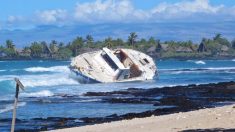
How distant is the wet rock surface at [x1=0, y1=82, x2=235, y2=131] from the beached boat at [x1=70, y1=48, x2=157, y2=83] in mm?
10520

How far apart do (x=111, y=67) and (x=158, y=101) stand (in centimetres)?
2066

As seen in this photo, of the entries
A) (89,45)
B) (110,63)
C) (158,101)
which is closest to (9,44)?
(89,45)

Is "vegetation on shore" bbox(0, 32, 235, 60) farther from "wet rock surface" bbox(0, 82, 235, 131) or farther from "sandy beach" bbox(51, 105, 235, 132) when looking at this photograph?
"sandy beach" bbox(51, 105, 235, 132)

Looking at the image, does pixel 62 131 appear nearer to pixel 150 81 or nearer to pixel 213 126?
pixel 213 126

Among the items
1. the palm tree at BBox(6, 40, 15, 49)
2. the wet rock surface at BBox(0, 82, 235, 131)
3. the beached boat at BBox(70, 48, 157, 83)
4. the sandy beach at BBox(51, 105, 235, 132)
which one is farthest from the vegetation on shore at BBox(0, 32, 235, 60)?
the sandy beach at BBox(51, 105, 235, 132)

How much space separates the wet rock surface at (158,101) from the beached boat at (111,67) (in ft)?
34.5

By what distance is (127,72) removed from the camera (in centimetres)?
5700

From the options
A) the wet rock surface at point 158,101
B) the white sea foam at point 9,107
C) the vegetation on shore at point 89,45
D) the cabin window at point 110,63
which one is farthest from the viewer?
the vegetation on shore at point 89,45

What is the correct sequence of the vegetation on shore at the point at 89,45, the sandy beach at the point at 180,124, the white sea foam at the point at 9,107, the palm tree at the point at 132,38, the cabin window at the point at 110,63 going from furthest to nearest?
the vegetation on shore at the point at 89,45, the palm tree at the point at 132,38, the cabin window at the point at 110,63, the white sea foam at the point at 9,107, the sandy beach at the point at 180,124

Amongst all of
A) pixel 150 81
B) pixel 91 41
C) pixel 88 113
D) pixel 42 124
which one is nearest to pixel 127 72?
pixel 150 81

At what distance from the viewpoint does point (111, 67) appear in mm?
56406

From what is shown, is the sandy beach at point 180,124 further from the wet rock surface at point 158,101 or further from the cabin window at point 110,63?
the cabin window at point 110,63

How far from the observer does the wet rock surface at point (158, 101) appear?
2577 cm

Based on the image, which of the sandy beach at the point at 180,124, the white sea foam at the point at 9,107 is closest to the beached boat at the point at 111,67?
the white sea foam at the point at 9,107
